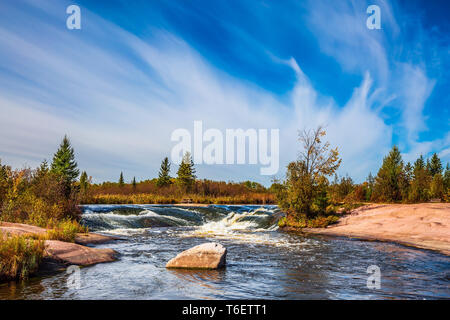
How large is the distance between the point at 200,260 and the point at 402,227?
11629mm

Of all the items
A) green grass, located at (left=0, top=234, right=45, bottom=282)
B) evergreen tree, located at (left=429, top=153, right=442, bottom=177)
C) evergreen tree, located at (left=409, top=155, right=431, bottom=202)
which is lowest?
green grass, located at (left=0, top=234, right=45, bottom=282)

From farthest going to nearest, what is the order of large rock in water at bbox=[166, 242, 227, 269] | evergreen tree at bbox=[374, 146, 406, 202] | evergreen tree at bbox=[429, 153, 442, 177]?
evergreen tree at bbox=[429, 153, 442, 177]
evergreen tree at bbox=[374, 146, 406, 202]
large rock in water at bbox=[166, 242, 227, 269]

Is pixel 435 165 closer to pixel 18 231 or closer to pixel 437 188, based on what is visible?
pixel 437 188

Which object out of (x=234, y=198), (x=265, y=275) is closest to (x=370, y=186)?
(x=234, y=198)

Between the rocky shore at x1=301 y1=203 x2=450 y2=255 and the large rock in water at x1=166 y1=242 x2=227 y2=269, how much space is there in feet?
27.6

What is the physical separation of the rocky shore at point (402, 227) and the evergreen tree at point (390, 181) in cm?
1009

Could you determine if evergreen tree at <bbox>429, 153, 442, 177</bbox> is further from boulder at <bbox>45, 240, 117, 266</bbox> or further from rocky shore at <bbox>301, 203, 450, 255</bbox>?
boulder at <bbox>45, 240, 117, 266</bbox>

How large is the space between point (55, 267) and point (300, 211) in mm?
15068

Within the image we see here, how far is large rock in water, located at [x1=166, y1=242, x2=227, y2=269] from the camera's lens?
27.7 ft

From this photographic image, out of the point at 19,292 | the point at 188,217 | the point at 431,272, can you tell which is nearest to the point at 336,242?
the point at 431,272

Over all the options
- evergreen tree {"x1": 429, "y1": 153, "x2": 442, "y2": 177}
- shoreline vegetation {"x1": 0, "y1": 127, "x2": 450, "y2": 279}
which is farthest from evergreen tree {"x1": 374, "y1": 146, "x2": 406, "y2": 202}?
evergreen tree {"x1": 429, "y1": 153, "x2": 442, "y2": 177}

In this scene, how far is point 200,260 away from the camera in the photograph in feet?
28.1

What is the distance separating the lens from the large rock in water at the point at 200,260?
8438mm
